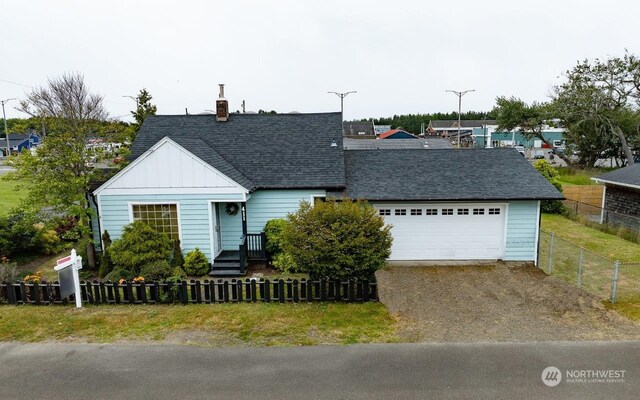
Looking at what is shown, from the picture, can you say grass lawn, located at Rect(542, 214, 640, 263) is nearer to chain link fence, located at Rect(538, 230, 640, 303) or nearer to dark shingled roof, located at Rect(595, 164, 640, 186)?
chain link fence, located at Rect(538, 230, 640, 303)

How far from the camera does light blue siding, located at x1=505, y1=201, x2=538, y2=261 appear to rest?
13914mm

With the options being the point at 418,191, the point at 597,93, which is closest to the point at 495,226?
the point at 418,191

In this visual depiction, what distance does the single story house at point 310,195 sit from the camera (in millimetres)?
13445

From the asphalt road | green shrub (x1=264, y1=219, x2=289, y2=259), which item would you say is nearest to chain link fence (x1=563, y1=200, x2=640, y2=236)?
the asphalt road

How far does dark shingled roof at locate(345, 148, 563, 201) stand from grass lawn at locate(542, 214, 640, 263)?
15.2 feet

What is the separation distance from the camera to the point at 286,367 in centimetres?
743

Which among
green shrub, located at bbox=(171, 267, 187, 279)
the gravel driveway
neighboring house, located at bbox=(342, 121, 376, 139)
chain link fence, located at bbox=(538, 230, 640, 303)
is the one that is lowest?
chain link fence, located at bbox=(538, 230, 640, 303)

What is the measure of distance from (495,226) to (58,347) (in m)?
12.8

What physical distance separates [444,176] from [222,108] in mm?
9542

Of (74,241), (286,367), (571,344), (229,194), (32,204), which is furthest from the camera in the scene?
(74,241)

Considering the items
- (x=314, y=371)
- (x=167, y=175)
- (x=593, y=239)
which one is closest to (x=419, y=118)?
(x=593, y=239)

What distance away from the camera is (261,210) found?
48.8ft

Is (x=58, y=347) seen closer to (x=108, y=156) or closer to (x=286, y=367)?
(x=286, y=367)

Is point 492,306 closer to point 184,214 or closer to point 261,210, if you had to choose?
point 261,210
